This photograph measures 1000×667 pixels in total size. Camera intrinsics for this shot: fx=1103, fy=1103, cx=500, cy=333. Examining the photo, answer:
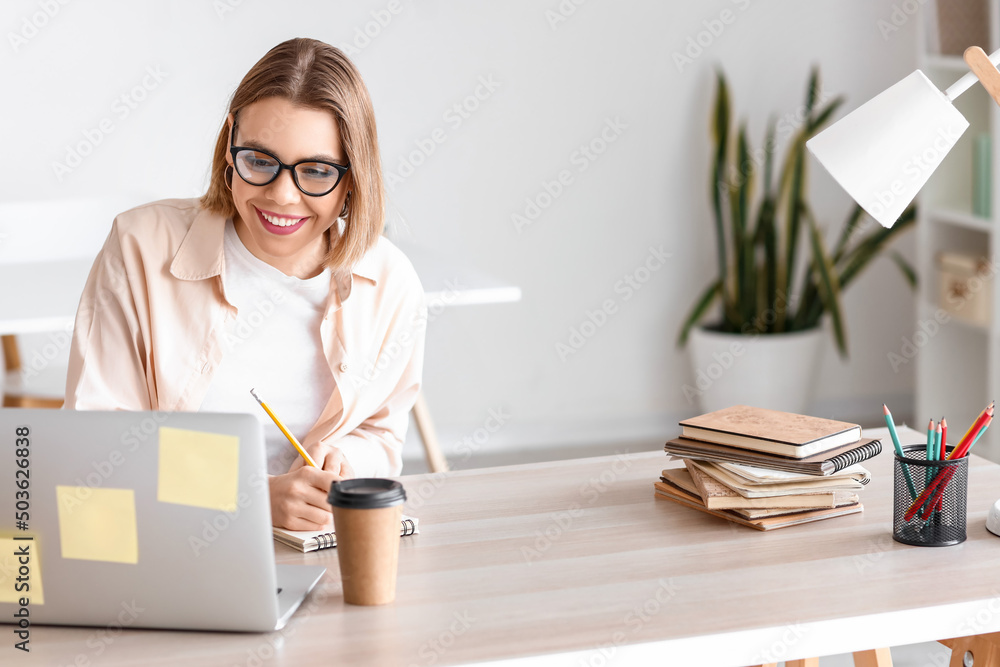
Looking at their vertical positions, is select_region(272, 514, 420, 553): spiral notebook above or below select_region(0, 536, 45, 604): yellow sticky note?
below

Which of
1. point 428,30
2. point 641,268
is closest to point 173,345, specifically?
point 428,30

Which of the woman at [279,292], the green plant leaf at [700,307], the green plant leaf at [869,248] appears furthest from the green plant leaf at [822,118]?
the woman at [279,292]

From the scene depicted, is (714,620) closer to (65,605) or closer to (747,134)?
(65,605)

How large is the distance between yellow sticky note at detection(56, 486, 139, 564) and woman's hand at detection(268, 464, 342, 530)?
0.30m

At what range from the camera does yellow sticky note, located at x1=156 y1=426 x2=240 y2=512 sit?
1.01 meters

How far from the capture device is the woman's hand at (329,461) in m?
1.43

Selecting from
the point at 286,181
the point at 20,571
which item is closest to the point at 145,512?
the point at 20,571

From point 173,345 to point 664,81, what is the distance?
2.76m

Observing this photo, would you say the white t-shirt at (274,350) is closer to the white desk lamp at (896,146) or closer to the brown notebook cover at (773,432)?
the brown notebook cover at (773,432)

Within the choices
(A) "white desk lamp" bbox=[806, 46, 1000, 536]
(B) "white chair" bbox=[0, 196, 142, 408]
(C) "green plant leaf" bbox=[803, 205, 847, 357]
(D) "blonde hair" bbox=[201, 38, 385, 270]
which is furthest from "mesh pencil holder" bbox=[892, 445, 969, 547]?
(C) "green plant leaf" bbox=[803, 205, 847, 357]

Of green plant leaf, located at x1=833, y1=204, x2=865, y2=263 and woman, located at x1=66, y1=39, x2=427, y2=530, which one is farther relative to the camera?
green plant leaf, located at x1=833, y1=204, x2=865, y2=263

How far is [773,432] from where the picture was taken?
4.42 ft

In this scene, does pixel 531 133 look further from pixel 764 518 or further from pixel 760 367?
pixel 764 518

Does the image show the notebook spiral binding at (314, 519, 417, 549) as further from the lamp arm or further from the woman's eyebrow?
the lamp arm
